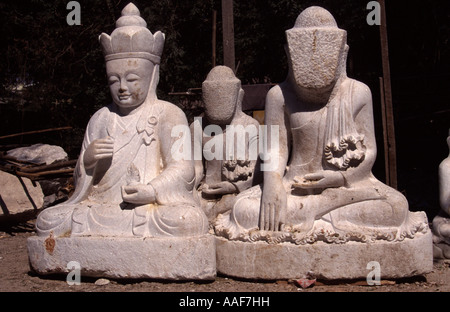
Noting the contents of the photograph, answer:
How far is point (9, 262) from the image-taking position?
19.2 ft

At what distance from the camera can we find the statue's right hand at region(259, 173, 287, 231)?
488 cm

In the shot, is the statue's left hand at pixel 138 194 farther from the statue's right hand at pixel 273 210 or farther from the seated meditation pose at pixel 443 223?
the seated meditation pose at pixel 443 223

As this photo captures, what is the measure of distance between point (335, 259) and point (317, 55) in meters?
1.64

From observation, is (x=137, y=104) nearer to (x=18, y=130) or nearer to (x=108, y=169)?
(x=108, y=169)

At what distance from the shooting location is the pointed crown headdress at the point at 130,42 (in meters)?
5.27

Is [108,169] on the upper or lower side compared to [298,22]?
lower

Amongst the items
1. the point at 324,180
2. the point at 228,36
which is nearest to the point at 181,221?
the point at 324,180

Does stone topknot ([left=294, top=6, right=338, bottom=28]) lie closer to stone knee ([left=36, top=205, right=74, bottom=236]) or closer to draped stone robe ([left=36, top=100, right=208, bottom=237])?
draped stone robe ([left=36, top=100, right=208, bottom=237])

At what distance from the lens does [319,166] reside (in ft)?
16.8

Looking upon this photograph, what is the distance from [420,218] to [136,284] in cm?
234

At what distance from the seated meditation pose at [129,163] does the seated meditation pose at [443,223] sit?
7.34 ft

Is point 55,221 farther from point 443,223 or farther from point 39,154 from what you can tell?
point 39,154

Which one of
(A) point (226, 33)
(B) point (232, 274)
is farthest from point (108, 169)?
(A) point (226, 33)

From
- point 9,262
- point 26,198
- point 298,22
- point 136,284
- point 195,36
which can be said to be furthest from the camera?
point 195,36
